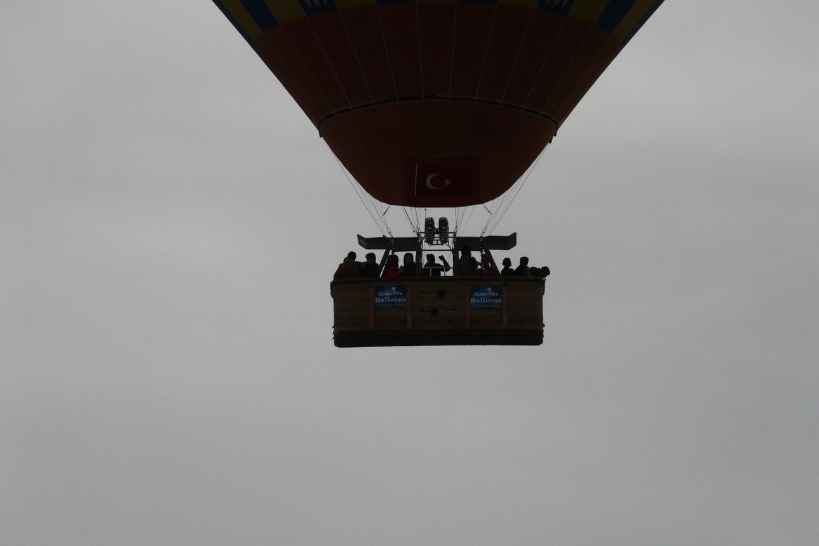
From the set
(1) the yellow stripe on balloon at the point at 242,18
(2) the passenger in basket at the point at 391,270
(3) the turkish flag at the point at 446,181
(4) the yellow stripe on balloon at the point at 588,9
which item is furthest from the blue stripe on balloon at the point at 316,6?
(2) the passenger in basket at the point at 391,270

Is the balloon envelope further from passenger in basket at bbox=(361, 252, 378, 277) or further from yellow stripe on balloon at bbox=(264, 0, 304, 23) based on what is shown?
passenger in basket at bbox=(361, 252, 378, 277)

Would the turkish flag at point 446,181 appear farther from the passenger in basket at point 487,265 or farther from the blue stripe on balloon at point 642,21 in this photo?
the blue stripe on balloon at point 642,21

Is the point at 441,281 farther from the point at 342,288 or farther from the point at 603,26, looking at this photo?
the point at 603,26

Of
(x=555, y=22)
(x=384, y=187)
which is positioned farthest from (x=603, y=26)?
(x=384, y=187)

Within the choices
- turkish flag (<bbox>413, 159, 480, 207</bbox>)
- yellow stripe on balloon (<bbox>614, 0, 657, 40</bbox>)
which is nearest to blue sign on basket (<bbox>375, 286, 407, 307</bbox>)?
turkish flag (<bbox>413, 159, 480, 207</bbox>)

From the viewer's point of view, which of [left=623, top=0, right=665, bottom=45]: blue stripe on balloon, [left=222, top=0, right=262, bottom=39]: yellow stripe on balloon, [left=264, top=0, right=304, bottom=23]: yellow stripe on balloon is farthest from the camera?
[left=623, top=0, right=665, bottom=45]: blue stripe on balloon

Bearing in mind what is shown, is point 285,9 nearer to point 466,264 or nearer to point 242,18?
point 242,18
